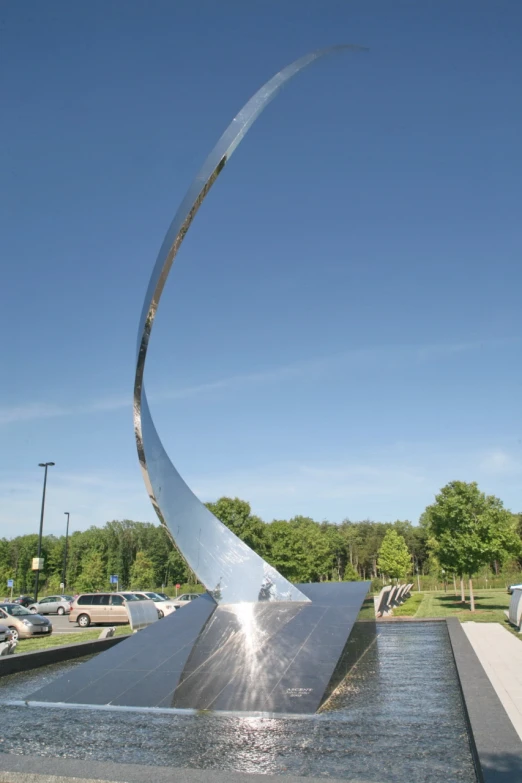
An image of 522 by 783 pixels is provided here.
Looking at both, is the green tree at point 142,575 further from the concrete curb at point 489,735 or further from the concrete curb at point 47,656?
the concrete curb at point 489,735

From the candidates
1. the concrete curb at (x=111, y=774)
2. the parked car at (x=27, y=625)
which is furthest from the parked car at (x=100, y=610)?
the concrete curb at (x=111, y=774)

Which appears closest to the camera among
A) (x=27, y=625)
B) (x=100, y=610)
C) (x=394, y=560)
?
(x=27, y=625)

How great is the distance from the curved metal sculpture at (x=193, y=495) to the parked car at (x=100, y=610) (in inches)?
637

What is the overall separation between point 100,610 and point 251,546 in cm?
2525

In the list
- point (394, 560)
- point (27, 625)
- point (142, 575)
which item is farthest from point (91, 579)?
point (27, 625)

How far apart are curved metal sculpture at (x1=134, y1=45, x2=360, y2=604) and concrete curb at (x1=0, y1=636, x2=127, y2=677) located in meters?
3.54

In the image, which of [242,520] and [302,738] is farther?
[242,520]

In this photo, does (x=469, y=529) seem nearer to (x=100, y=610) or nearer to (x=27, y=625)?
(x=100, y=610)

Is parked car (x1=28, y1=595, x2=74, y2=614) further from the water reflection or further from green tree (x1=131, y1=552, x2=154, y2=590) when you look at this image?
the water reflection

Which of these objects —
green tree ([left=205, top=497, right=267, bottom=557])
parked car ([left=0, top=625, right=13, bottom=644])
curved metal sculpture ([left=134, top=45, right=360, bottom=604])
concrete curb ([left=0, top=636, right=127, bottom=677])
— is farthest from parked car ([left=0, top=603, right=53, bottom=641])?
green tree ([left=205, top=497, right=267, bottom=557])

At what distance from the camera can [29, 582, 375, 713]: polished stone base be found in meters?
7.59

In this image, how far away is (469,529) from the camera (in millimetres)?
26500

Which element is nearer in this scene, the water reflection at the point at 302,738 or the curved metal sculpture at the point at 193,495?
the water reflection at the point at 302,738

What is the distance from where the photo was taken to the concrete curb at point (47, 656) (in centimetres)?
1084
